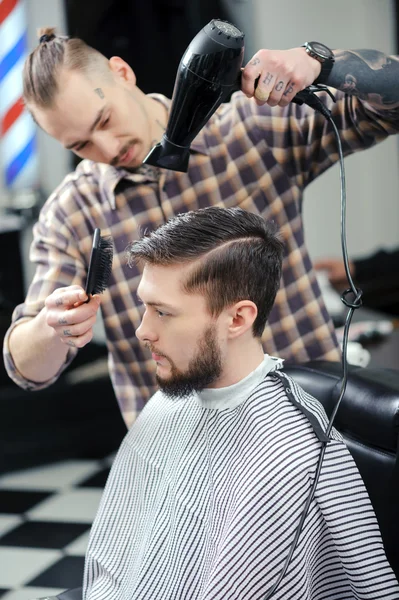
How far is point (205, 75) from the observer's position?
1.43 meters

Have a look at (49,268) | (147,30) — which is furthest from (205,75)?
(147,30)

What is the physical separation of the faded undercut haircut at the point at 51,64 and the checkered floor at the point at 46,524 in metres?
1.83

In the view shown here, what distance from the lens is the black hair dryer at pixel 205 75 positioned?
4.65 feet

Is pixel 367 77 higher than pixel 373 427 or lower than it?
higher

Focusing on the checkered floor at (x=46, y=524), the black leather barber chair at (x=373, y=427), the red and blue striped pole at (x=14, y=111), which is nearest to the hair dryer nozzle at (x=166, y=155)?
the black leather barber chair at (x=373, y=427)

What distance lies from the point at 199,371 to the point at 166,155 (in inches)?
16.2

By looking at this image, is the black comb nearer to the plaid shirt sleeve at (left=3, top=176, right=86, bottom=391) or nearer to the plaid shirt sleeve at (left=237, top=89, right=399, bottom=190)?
the plaid shirt sleeve at (left=3, top=176, right=86, bottom=391)

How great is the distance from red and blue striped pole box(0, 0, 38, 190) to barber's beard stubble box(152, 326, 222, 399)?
2.93m

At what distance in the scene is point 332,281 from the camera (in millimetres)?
3701

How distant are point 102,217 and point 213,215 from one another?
0.45m

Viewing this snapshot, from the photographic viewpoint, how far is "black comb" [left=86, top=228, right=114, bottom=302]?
1442mm

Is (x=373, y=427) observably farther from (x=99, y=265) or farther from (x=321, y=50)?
(x=321, y=50)

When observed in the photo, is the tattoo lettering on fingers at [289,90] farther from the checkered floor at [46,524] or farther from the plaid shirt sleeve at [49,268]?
the checkered floor at [46,524]

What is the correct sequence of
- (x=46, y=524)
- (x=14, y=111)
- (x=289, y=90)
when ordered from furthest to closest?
(x=14, y=111) → (x=46, y=524) → (x=289, y=90)
